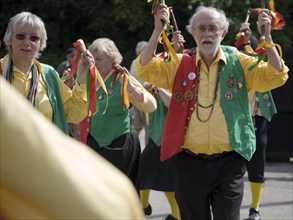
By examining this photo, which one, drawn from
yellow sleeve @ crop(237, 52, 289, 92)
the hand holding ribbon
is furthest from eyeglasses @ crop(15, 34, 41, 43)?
yellow sleeve @ crop(237, 52, 289, 92)

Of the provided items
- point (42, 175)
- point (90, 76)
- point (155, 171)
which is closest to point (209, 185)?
point (90, 76)

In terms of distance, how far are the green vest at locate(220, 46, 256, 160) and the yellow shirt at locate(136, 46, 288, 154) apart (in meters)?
0.04

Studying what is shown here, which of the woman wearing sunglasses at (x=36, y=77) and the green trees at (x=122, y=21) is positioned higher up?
the woman wearing sunglasses at (x=36, y=77)

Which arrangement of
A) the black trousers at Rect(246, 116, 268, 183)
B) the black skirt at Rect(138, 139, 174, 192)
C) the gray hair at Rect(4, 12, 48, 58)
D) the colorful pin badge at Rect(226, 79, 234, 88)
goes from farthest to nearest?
the black trousers at Rect(246, 116, 268, 183), the black skirt at Rect(138, 139, 174, 192), the colorful pin badge at Rect(226, 79, 234, 88), the gray hair at Rect(4, 12, 48, 58)

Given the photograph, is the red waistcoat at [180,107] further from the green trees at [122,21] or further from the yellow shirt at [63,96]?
the green trees at [122,21]

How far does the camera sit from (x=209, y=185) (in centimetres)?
497

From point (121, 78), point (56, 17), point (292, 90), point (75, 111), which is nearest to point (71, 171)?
point (75, 111)

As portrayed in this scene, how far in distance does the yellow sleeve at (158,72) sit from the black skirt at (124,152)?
1.26 m

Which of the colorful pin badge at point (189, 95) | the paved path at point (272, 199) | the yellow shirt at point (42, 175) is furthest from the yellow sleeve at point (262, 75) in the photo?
the yellow shirt at point (42, 175)

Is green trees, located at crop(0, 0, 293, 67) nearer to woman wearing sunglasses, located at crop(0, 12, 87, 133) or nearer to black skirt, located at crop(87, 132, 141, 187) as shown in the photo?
black skirt, located at crop(87, 132, 141, 187)

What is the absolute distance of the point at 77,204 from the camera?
109 cm

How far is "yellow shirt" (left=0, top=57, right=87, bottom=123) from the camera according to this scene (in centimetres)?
432

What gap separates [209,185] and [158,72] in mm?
788

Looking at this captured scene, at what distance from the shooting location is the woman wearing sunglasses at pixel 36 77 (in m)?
4.34
